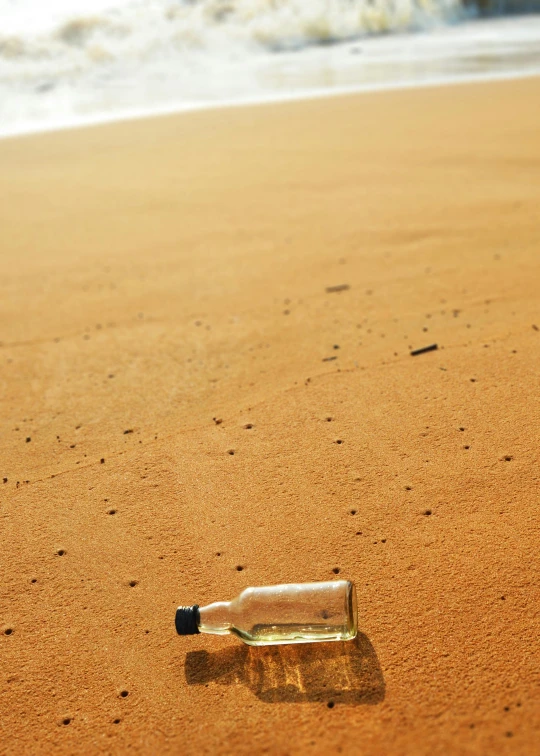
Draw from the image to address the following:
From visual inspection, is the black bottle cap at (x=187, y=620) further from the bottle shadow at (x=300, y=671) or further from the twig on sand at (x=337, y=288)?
the twig on sand at (x=337, y=288)

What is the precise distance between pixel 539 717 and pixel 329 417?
116 centimetres

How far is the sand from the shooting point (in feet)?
4.98

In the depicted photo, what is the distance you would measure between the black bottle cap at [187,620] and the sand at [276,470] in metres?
0.09

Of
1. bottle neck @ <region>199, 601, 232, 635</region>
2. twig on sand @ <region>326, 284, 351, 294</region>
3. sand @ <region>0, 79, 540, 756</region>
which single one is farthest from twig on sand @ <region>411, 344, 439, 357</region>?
bottle neck @ <region>199, 601, 232, 635</region>

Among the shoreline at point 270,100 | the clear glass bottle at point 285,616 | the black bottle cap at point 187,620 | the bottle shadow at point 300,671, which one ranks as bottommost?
the shoreline at point 270,100

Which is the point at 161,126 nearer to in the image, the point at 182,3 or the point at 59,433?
the point at 59,433

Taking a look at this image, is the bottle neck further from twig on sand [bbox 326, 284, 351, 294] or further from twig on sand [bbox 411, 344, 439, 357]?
twig on sand [bbox 326, 284, 351, 294]

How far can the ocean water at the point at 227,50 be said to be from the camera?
35.9ft

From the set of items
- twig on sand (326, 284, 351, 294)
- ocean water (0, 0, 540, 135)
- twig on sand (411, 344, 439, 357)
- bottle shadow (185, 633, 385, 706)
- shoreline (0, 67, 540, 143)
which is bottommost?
ocean water (0, 0, 540, 135)

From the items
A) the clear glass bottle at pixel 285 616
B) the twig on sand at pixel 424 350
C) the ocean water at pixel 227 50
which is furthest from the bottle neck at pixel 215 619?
the ocean water at pixel 227 50

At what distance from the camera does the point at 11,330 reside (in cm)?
344

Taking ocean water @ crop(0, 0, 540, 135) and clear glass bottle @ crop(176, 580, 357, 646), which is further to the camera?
ocean water @ crop(0, 0, 540, 135)

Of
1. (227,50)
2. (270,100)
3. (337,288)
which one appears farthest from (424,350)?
(227,50)

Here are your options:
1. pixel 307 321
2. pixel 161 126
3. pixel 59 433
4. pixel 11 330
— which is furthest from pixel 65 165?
pixel 59 433
